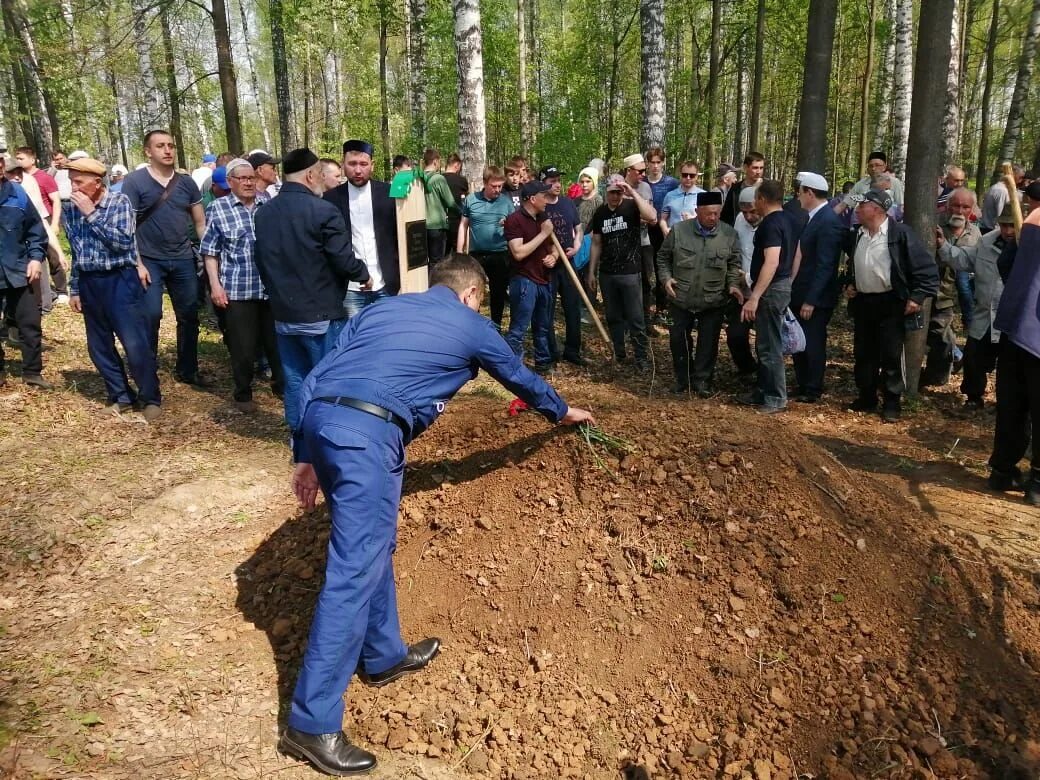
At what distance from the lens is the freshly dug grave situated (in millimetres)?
3100

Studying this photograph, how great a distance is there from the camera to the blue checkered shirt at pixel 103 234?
226 inches

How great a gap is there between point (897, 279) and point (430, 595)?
505 centimetres

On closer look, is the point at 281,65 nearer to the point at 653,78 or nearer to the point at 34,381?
the point at 653,78

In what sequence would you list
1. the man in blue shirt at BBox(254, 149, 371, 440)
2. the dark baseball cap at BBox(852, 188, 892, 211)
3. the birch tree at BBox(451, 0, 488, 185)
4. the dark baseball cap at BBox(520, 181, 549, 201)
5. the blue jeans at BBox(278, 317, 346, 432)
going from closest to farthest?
1. the man in blue shirt at BBox(254, 149, 371, 440)
2. the blue jeans at BBox(278, 317, 346, 432)
3. the dark baseball cap at BBox(852, 188, 892, 211)
4. the dark baseball cap at BBox(520, 181, 549, 201)
5. the birch tree at BBox(451, 0, 488, 185)

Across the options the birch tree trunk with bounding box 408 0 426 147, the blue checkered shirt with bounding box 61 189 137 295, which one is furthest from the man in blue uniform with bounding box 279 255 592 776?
the birch tree trunk with bounding box 408 0 426 147

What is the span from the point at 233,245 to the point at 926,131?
6.39 m

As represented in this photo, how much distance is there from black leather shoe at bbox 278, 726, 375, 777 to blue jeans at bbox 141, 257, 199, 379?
459cm

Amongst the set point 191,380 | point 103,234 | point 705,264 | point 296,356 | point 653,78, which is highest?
point 653,78

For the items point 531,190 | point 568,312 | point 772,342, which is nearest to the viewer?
point 772,342

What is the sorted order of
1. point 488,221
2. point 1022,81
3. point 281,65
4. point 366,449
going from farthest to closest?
point 281,65, point 1022,81, point 488,221, point 366,449

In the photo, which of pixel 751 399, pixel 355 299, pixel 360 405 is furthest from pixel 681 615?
pixel 751 399

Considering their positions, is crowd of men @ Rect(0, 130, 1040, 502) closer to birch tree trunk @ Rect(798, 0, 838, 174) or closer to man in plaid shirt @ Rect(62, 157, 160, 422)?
man in plaid shirt @ Rect(62, 157, 160, 422)

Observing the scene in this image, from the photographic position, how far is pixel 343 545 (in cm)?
292

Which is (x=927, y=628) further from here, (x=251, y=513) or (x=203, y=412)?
(x=203, y=412)
